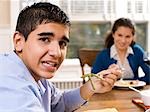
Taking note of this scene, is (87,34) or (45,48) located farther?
(87,34)

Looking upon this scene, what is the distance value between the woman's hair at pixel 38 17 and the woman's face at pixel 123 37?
1.67 meters

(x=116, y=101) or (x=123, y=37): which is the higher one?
(x=123, y=37)

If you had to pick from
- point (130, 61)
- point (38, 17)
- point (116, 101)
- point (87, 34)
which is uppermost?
point (38, 17)

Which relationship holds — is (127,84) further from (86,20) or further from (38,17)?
(86,20)

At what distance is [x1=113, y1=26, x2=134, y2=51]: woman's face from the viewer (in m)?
2.63

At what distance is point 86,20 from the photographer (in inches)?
148

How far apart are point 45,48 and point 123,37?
1.77m

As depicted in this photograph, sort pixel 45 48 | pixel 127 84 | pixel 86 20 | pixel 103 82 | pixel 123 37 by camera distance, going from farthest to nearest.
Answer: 1. pixel 86 20
2. pixel 123 37
3. pixel 127 84
4. pixel 103 82
5. pixel 45 48

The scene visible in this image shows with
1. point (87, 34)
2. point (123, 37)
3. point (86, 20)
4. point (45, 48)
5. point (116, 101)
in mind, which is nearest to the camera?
point (45, 48)

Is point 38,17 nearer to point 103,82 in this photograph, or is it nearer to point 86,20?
point 103,82

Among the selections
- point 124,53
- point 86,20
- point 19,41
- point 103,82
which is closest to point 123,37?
point 124,53

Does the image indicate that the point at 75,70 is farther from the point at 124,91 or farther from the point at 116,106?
the point at 116,106

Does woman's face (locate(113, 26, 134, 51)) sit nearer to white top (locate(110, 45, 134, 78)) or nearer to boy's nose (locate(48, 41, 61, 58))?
white top (locate(110, 45, 134, 78))

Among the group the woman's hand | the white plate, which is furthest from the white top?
the woman's hand
